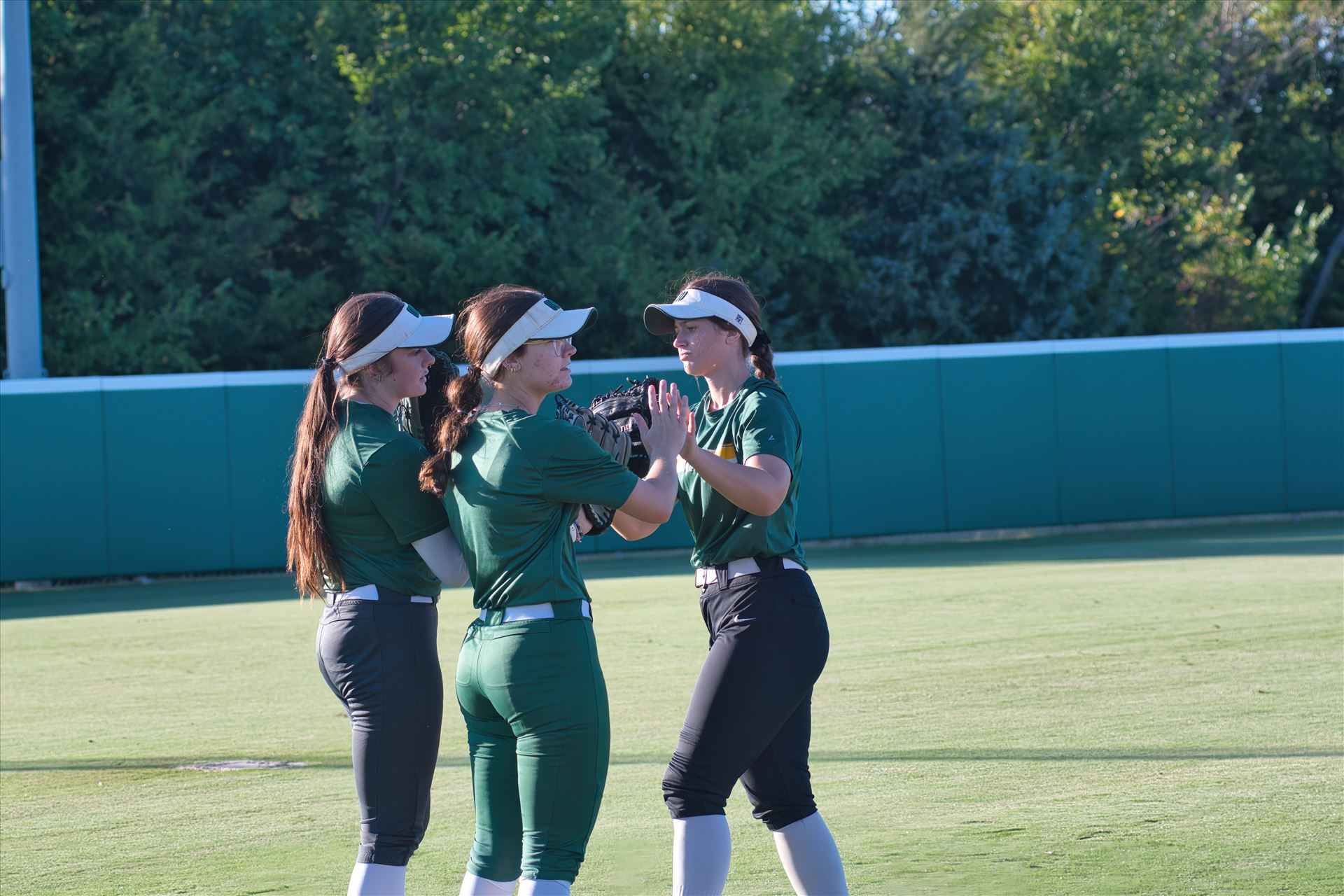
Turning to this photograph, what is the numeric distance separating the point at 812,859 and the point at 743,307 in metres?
1.66

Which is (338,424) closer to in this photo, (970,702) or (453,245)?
(970,702)

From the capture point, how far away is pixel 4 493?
1902 cm

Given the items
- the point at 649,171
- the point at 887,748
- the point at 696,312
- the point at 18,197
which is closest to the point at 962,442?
the point at 649,171

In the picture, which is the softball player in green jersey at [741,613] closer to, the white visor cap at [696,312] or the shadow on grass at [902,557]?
the white visor cap at [696,312]

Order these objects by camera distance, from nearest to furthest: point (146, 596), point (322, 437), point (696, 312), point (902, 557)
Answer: point (322, 437), point (696, 312), point (146, 596), point (902, 557)

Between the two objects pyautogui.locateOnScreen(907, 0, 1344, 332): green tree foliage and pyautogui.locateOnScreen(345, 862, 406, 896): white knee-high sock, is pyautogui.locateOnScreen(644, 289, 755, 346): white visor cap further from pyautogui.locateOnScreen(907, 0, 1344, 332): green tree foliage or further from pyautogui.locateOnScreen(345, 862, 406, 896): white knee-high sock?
pyautogui.locateOnScreen(907, 0, 1344, 332): green tree foliage

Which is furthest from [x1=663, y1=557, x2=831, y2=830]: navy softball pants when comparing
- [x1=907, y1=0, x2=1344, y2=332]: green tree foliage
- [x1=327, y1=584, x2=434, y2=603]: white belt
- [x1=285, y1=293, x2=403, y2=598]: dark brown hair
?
[x1=907, y1=0, x2=1344, y2=332]: green tree foliage

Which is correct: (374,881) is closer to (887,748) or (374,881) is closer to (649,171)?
(887,748)

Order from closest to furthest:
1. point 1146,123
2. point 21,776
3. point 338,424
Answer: point 338,424, point 21,776, point 1146,123

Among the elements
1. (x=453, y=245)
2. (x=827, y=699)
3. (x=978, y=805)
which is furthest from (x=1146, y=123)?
(x=978, y=805)

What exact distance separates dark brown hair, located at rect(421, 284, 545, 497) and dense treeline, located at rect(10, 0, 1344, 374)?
74.0 feet

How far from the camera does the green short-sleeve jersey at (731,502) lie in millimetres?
4363

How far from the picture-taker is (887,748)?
7.65m

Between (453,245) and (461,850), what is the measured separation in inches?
940
